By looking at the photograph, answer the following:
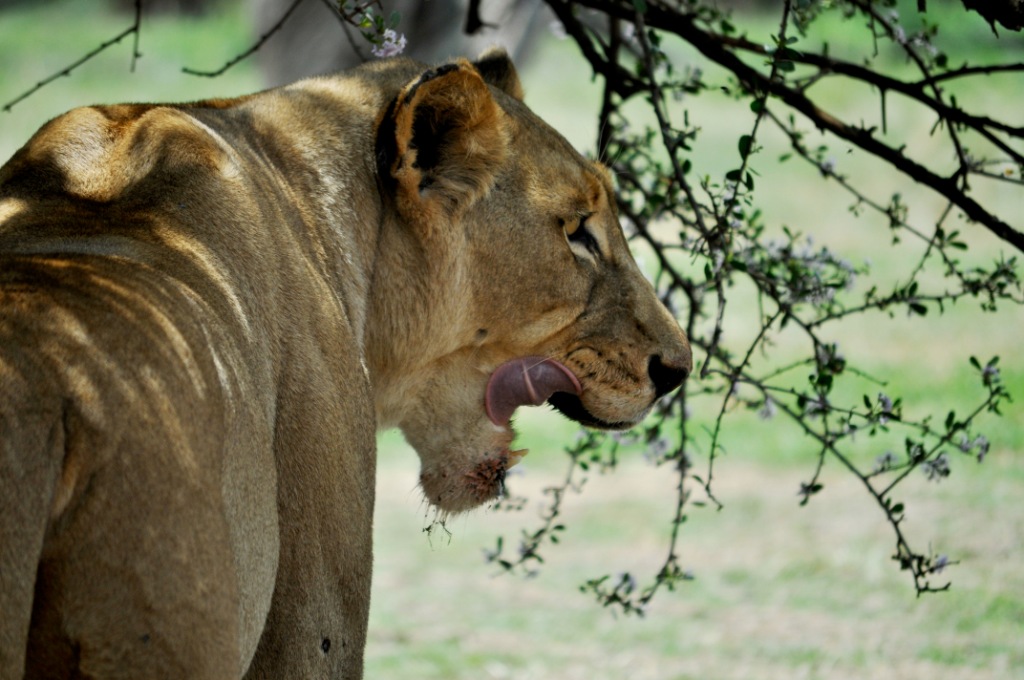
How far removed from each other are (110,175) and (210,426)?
66 cm

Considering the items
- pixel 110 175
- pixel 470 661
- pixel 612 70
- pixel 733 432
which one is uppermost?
pixel 612 70

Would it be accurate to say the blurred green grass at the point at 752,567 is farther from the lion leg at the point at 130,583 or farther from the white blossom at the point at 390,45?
the lion leg at the point at 130,583

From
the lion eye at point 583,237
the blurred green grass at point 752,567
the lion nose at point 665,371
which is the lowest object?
the blurred green grass at point 752,567

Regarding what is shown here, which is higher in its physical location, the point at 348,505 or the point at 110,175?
the point at 110,175

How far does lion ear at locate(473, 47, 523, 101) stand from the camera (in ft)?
10.9

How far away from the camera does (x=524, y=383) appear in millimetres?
2938

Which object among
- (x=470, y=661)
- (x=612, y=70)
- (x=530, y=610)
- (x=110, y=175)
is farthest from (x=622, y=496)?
(x=110, y=175)

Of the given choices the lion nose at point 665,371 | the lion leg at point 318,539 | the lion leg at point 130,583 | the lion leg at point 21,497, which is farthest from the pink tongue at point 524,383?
the lion leg at point 21,497

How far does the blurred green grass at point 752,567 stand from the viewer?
5.81 meters

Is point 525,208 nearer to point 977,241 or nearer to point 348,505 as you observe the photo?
point 348,505

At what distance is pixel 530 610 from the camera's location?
6.72 m

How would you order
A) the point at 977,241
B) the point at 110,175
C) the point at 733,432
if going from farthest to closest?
the point at 977,241 → the point at 733,432 → the point at 110,175

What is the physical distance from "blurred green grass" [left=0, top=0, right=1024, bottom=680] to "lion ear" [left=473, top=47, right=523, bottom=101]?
41.8 inches

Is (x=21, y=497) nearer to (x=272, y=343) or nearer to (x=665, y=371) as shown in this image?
(x=272, y=343)
